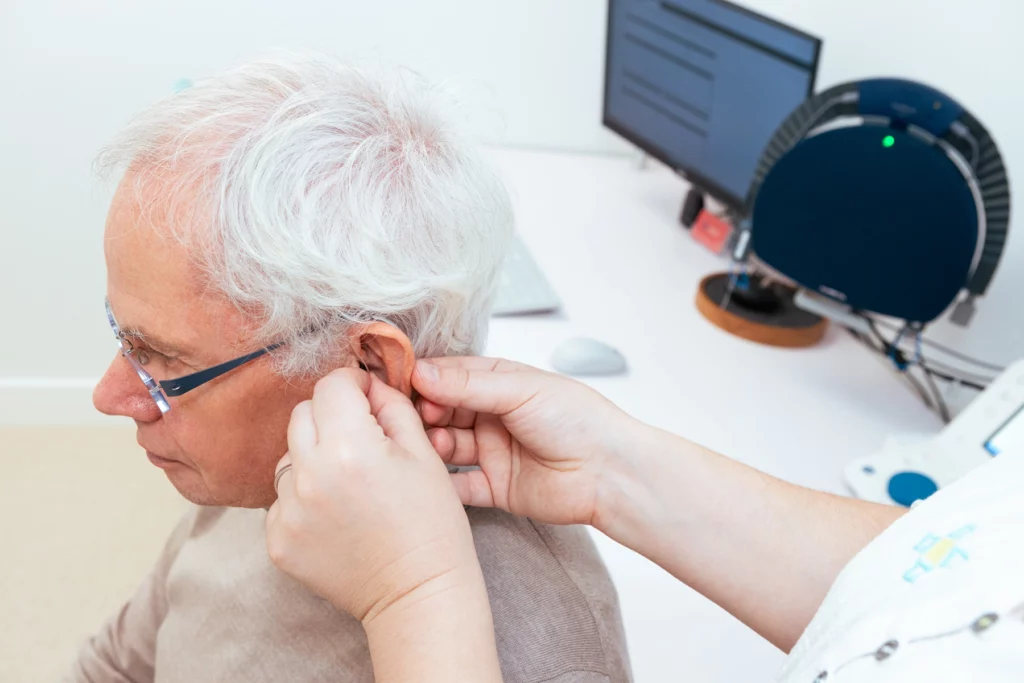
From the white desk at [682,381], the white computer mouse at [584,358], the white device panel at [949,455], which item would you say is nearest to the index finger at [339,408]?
the white desk at [682,381]

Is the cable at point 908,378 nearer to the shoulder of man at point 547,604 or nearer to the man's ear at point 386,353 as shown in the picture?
the shoulder of man at point 547,604

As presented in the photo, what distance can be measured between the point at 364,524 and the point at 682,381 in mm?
894

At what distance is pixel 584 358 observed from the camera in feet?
4.53

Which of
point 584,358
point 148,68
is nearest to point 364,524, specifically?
point 584,358

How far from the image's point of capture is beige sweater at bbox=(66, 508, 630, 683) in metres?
0.74

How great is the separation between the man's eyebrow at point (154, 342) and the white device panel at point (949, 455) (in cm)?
94

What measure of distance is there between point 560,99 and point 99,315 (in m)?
1.43

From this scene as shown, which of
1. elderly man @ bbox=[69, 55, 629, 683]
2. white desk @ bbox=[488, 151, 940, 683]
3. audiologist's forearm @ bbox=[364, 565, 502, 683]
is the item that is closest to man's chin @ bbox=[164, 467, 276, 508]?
elderly man @ bbox=[69, 55, 629, 683]

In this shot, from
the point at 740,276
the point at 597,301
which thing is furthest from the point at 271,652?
the point at 740,276

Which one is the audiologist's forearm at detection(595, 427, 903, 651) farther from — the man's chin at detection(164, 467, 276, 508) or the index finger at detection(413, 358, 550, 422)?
the man's chin at detection(164, 467, 276, 508)

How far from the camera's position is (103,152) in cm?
Answer: 83

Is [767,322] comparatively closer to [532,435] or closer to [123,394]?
[532,435]

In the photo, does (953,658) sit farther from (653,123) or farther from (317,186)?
(653,123)

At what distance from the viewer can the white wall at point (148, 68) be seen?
2012 mm
